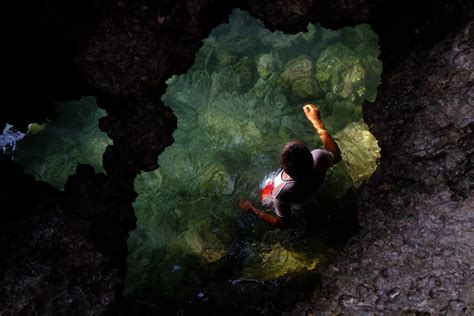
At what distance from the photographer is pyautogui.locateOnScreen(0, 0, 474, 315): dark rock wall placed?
2.18m

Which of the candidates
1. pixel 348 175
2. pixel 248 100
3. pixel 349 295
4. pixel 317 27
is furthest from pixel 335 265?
pixel 317 27

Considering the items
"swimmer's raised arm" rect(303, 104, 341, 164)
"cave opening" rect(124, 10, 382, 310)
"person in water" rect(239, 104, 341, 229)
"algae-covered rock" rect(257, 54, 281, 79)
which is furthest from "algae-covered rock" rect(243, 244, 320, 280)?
"algae-covered rock" rect(257, 54, 281, 79)

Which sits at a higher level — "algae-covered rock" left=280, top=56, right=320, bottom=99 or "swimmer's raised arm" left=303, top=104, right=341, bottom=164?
"algae-covered rock" left=280, top=56, right=320, bottom=99

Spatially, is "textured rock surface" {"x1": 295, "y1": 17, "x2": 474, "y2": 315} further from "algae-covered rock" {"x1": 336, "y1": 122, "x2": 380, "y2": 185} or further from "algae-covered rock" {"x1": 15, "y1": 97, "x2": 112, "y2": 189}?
"algae-covered rock" {"x1": 15, "y1": 97, "x2": 112, "y2": 189}

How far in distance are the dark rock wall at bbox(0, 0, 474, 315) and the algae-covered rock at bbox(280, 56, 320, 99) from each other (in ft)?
9.36

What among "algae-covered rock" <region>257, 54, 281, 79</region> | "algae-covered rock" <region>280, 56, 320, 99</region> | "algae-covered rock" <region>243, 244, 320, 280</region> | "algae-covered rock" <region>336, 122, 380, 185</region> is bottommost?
"algae-covered rock" <region>243, 244, 320, 280</region>

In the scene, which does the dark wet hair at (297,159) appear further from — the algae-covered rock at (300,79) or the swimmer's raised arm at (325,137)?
the algae-covered rock at (300,79)

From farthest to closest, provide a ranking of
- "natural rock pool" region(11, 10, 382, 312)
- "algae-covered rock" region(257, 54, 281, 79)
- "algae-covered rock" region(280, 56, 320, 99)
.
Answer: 1. "algae-covered rock" region(257, 54, 281, 79)
2. "algae-covered rock" region(280, 56, 320, 99)
3. "natural rock pool" region(11, 10, 382, 312)

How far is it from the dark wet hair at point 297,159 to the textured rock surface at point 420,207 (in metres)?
0.52

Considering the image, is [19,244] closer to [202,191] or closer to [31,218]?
[31,218]

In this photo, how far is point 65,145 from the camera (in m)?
7.09

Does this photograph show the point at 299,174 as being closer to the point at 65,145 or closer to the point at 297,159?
the point at 297,159

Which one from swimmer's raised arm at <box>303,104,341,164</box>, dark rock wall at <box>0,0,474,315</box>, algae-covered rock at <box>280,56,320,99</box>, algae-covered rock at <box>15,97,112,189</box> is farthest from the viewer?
algae-covered rock at <box>15,97,112,189</box>

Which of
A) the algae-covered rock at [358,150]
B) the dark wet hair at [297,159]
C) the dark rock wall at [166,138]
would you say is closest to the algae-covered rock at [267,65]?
the algae-covered rock at [358,150]
